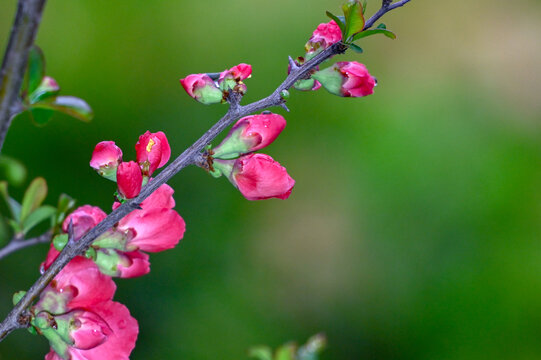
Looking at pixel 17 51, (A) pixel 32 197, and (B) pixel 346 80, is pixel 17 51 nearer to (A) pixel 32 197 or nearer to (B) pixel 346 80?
(B) pixel 346 80

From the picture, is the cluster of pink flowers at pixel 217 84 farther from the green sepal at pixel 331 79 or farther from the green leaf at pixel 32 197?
the green leaf at pixel 32 197

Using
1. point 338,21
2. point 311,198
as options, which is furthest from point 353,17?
point 311,198

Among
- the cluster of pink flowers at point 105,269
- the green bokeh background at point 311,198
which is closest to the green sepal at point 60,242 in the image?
the cluster of pink flowers at point 105,269

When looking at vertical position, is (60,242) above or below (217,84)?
below

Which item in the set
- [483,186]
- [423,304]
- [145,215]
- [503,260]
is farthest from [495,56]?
[145,215]

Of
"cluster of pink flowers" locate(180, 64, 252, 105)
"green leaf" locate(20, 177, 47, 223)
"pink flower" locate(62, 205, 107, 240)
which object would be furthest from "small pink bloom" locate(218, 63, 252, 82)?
"green leaf" locate(20, 177, 47, 223)

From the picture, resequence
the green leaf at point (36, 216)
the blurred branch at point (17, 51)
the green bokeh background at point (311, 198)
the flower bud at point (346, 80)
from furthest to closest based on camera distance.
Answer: the green bokeh background at point (311, 198) → the green leaf at point (36, 216) → the flower bud at point (346, 80) → the blurred branch at point (17, 51)

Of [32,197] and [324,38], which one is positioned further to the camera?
[32,197]
